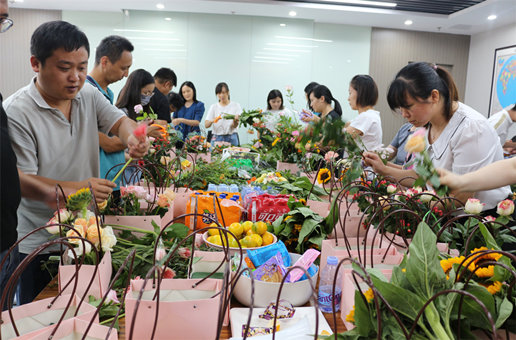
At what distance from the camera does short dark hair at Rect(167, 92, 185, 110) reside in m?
5.81

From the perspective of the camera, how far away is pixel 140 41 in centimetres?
722

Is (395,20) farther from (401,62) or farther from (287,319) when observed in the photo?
(287,319)

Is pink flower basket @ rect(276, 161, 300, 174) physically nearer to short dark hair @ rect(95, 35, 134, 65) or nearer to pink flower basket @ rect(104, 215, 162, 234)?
short dark hair @ rect(95, 35, 134, 65)

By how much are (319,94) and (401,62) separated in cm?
467

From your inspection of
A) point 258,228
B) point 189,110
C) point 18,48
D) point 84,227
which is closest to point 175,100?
point 189,110

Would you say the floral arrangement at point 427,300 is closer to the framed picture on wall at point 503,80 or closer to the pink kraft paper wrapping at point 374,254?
the pink kraft paper wrapping at point 374,254

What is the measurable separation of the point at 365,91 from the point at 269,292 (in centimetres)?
262

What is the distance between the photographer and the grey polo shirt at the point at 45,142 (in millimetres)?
1459

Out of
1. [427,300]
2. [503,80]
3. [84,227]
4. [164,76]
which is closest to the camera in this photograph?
[427,300]

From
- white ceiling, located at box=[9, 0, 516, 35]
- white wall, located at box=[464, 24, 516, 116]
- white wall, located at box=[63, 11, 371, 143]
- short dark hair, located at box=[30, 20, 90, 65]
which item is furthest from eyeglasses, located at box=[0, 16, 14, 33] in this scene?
white wall, located at box=[464, 24, 516, 116]

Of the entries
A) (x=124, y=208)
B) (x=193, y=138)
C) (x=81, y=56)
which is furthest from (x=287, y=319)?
(x=193, y=138)

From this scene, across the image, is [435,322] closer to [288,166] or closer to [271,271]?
[271,271]

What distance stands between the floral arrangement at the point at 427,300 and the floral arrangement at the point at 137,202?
915mm

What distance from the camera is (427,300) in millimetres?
759
